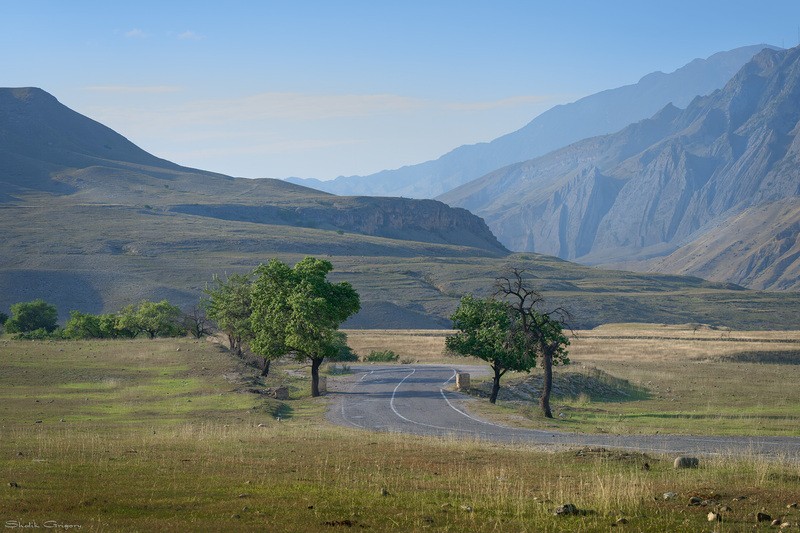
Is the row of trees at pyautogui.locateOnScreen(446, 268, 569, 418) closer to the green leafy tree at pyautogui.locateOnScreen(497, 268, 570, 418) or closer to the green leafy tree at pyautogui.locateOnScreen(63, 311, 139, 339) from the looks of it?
the green leafy tree at pyautogui.locateOnScreen(497, 268, 570, 418)

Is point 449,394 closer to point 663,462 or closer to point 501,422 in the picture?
point 501,422

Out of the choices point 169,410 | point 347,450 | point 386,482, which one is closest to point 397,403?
point 169,410

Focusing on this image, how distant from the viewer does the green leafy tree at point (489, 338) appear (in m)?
45.5

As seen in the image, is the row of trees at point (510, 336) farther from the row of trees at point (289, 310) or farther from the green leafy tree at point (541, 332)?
the row of trees at point (289, 310)

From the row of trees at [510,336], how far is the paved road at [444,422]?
273cm

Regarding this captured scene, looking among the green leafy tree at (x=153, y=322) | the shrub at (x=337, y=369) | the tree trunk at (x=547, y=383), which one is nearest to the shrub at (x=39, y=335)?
the green leafy tree at (x=153, y=322)

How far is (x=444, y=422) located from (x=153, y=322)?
43.6 metres

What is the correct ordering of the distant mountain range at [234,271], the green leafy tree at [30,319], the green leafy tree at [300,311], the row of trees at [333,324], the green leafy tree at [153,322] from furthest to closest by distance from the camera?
the distant mountain range at [234,271] < the green leafy tree at [30,319] < the green leafy tree at [153,322] < the green leafy tree at [300,311] < the row of trees at [333,324]

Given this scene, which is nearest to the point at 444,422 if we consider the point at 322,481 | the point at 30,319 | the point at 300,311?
the point at 300,311

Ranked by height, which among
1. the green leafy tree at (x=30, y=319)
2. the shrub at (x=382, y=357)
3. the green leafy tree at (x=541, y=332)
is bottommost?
the shrub at (x=382, y=357)

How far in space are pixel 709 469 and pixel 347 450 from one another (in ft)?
31.6

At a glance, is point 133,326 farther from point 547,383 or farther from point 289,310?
point 547,383

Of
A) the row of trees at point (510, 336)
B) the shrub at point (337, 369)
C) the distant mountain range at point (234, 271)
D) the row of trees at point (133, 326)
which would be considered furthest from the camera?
the distant mountain range at point (234, 271)

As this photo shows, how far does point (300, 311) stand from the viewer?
48.1m
